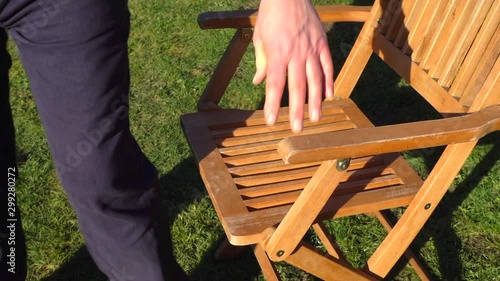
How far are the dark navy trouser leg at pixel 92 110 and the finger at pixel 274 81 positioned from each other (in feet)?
1.27

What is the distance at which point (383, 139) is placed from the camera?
156cm

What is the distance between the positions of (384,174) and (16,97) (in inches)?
80.0

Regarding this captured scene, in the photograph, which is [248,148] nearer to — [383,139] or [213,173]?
[213,173]

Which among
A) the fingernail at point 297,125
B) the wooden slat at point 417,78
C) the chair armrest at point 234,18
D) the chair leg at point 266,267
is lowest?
the chair leg at point 266,267

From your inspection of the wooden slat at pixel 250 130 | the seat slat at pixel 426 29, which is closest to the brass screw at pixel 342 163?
the wooden slat at pixel 250 130

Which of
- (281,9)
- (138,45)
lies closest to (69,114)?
(281,9)

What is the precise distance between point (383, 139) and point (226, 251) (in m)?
1.02

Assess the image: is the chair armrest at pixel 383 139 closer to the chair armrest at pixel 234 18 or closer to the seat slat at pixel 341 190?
the seat slat at pixel 341 190

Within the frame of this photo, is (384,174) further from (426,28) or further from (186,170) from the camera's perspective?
(186,170)

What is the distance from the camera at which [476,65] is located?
6.75ft

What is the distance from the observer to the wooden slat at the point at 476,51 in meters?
2.00

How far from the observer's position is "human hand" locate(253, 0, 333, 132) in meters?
1.15

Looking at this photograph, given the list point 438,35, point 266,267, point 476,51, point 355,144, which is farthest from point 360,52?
point 355,144

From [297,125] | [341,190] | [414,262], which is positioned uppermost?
[297,125]
